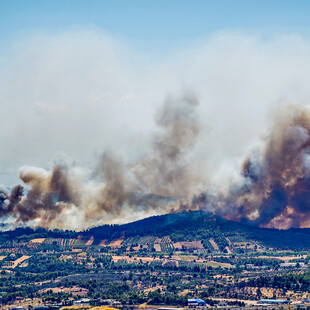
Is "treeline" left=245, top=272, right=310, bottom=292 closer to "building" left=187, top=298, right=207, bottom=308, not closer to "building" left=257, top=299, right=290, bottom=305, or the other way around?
"building" left=257, top=299, right=290, bottom=305

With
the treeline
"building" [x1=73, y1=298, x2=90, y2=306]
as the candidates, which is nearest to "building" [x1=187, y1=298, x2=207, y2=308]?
the treeline

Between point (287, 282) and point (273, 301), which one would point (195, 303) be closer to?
point (273, 301)

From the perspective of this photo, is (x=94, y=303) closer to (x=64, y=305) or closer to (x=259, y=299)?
(x=64, y=305)

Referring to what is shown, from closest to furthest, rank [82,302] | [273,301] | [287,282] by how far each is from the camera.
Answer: [273,301] < [82,302] < [287,282]

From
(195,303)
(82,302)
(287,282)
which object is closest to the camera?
(195,303)

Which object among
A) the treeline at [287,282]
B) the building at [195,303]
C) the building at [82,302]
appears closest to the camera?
the building at [195,303]

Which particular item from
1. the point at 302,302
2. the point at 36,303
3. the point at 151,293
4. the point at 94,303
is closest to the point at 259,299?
the point at 302,302

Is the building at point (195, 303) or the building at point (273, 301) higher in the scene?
the building at point (273, 301)

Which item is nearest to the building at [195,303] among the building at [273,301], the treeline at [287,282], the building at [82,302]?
the building at [273,301]

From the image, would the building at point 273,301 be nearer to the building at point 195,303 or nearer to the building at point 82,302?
the building at point 195,303

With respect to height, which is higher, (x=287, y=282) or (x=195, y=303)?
(x=287, y=282)

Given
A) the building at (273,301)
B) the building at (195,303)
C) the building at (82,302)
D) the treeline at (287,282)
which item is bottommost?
the building at (82,302)

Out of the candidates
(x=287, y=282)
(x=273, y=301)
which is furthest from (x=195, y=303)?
(x=287, y=282)
